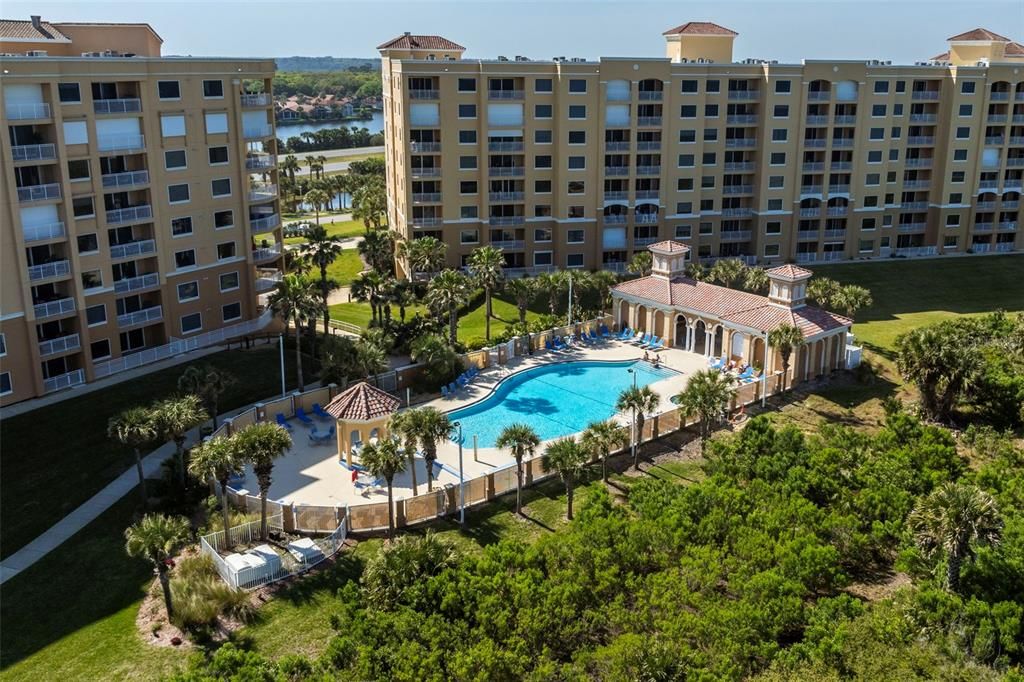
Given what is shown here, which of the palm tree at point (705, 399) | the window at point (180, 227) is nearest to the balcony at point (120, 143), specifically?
the window at point (180, 227)

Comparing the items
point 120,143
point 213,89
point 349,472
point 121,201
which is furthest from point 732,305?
point 120,143

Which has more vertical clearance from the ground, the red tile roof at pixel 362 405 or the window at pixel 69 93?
the window at pixel 69 93

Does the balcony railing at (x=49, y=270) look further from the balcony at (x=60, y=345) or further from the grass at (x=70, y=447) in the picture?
the grass at (x=70, y=447)

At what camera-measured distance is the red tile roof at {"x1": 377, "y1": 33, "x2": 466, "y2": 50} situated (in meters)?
78.0

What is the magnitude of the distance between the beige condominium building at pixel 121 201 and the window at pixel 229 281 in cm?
10

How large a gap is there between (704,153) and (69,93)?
168 ft

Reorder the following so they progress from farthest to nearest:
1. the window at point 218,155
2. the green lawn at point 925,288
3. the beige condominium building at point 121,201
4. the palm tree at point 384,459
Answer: the green lawn at point 925,288, the window at point 218,155, the beige condominium building at point 121,201, the palm tree at point 384,459

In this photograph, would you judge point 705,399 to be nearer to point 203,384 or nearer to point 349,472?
point 349,472

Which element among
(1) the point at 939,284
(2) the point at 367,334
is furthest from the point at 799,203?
(2) the point at 367,334

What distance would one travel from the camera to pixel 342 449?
148 ft

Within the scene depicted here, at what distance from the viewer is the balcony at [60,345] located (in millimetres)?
51125

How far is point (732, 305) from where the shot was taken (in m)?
59.2

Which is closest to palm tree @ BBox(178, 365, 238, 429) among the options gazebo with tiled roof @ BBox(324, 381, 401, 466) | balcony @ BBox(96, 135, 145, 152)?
gazebo with tiled roof @ BBox(324, 381, 401, 466)

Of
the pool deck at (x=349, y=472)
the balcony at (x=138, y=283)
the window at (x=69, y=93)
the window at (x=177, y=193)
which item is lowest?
the pool deck at (x=349, y=472)
